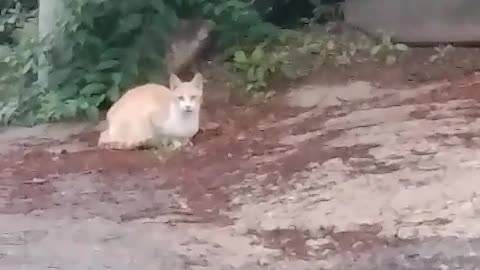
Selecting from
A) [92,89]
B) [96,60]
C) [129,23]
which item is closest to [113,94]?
[92,89]

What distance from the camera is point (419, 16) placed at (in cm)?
480

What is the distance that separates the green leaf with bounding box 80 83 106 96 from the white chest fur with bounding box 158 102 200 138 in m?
0.83

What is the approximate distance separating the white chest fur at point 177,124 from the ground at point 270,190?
0.25ft

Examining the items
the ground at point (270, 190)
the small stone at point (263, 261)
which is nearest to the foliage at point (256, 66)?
the ground at point (270, 190)

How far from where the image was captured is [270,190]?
9.12 ft

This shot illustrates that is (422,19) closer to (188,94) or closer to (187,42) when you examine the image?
(187,42)

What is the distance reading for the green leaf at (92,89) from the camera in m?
3.89

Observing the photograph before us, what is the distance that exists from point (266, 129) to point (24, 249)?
1.30 metres

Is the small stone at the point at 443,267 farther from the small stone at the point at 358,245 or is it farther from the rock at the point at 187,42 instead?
the rock at the point at 187,42

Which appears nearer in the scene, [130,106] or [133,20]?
[130,106]

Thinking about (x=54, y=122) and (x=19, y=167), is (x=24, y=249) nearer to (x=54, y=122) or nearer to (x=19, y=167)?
(x=19, y=167)

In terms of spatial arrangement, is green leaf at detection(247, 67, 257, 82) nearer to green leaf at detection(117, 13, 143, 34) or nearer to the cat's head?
green leaf at detection(117, 13, 143, 34)

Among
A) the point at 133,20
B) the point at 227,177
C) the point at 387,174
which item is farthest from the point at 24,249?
the point at 133,20

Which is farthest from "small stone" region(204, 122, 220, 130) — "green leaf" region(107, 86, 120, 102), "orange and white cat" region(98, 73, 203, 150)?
"green leaf" region(107, 86, 120, 102)
